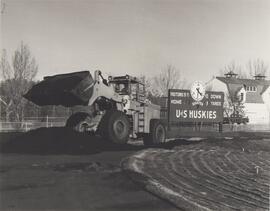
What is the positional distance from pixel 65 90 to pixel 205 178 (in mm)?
5974

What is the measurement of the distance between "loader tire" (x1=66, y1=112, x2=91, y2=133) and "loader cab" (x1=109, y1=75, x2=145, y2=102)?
5.27 feet

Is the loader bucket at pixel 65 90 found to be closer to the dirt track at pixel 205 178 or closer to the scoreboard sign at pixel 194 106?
the dirt track at pixel 205 178

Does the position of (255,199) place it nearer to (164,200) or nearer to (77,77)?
(164,200)

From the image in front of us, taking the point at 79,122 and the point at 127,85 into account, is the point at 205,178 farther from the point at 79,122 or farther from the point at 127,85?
the point at 127,85

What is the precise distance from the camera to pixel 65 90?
13367 millimetres

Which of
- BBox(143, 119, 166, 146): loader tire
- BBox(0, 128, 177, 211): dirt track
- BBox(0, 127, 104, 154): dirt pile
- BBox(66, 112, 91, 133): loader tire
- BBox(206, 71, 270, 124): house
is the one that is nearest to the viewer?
Answer: BBox(0, 128, 177, 211): dirt track

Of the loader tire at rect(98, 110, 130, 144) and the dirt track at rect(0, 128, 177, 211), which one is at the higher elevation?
the loader tire at rect(98, 110, 130, 144)

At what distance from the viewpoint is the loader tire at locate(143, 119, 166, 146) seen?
17.4 meters

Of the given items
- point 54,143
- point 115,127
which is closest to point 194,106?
point 115,127

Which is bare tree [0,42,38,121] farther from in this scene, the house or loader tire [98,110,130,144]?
the house

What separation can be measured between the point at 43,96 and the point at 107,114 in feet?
6.45

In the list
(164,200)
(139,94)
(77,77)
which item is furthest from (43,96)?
(164,200)

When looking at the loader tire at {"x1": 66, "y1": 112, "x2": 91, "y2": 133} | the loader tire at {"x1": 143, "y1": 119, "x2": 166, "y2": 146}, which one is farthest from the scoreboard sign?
the loader tire at {"x1": 66, "y1": 112, "x2": 91, "y2": 133}

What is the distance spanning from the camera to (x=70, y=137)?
13.5 meters
